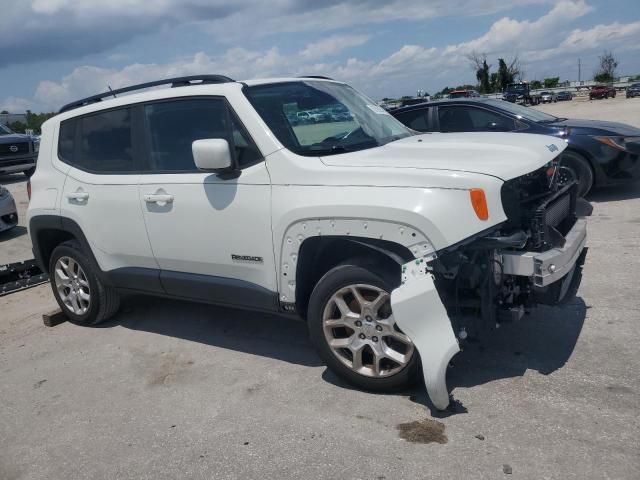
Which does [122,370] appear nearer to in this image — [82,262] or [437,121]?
[82,262]

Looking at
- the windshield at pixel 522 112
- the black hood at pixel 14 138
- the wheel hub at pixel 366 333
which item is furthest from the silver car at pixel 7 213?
the black hood at pixel 14 138

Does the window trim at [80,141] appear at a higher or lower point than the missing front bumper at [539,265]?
higher

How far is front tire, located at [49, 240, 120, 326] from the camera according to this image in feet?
17.3

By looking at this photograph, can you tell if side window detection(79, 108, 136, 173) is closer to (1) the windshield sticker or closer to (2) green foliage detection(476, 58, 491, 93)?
(1) the windshield sticker

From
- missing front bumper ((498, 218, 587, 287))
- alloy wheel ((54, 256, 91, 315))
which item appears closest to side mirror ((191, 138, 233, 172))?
missing front bumper ((498, 218, 587, 287))

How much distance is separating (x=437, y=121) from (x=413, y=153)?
519 centimetres

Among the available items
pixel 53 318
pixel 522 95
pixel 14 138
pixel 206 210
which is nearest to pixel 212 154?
pixel 206 210

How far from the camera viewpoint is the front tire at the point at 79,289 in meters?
5.27

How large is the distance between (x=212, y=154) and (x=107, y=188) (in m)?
1.43

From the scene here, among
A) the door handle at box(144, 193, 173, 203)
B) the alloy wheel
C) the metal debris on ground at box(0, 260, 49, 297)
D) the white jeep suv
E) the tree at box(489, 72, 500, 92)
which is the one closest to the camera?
the white jeep suv

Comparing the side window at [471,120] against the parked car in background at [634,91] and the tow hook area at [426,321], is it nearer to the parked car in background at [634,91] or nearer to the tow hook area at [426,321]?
the tow hook area at [426,321]

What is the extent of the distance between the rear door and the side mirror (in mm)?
996

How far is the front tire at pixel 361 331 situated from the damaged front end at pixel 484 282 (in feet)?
0.81

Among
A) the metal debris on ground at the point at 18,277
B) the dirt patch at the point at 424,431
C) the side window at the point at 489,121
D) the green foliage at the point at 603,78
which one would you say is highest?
the side window at the point at 489,121
